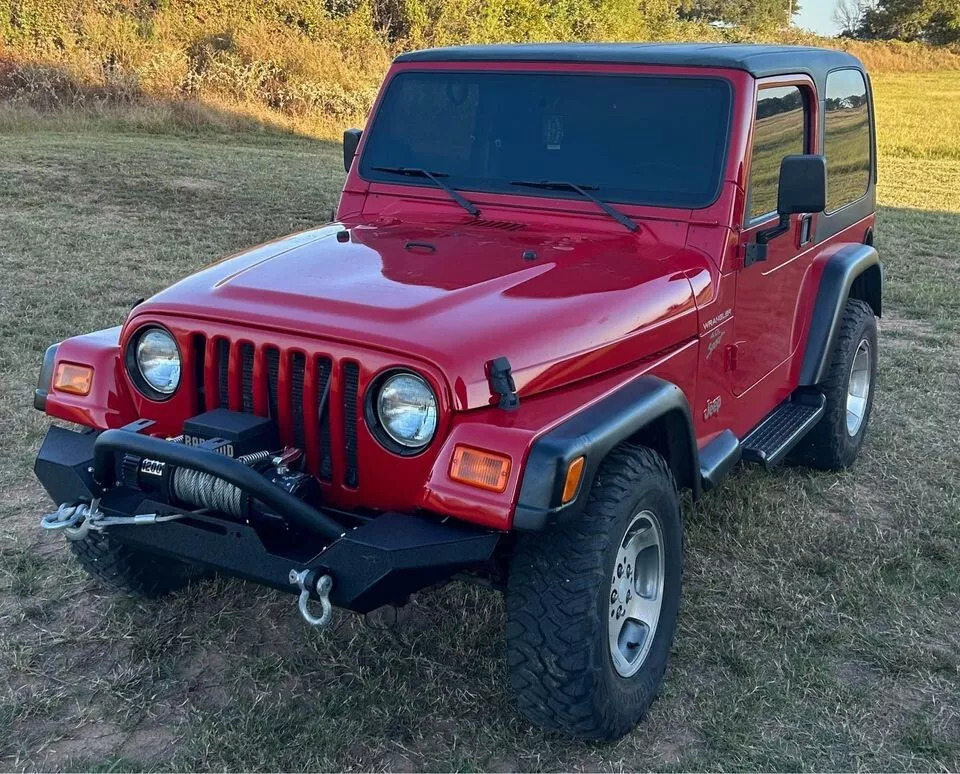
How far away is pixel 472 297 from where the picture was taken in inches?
116

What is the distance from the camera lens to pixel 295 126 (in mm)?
17188

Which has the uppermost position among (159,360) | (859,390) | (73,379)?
(159,360)

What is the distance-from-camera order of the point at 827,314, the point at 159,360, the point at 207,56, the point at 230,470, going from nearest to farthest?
1. the point at 230,470
2. the point at 159,360
3. the point at 827,314
4. the point at 207,56

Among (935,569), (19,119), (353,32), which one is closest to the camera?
(935,569)

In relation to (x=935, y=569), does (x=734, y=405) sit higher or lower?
higher

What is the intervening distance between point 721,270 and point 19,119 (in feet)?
47.6

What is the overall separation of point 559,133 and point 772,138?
2.73ft

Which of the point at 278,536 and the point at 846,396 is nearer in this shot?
the point at 278,536

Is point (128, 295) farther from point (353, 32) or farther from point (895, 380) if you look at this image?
point (353, 32)

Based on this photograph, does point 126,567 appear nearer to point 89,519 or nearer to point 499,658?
point 89,519

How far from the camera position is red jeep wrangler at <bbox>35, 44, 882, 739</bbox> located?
2.62 metres

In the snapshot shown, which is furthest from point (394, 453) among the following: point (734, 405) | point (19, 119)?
point (19, 119)

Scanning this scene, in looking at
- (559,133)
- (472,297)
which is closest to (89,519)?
(472,297)

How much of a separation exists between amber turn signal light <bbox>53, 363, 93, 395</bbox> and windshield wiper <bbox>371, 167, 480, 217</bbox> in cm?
148
